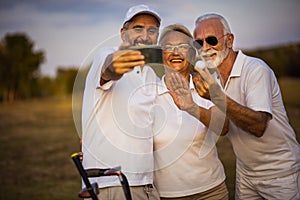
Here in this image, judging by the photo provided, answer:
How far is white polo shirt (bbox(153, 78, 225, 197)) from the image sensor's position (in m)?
3.13

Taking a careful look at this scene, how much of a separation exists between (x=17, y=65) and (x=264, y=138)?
1515 inches

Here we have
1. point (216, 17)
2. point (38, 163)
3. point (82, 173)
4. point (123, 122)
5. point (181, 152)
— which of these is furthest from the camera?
point (38, 163)

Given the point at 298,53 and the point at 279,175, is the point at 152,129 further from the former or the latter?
the point at 298,53

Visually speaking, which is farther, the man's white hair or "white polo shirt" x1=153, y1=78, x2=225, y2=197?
the man's white hair

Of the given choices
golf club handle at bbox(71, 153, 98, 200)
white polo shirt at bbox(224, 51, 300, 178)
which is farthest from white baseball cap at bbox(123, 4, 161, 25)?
golf club handle at bbox(71, 153, 98, 200)

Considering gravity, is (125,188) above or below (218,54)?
below

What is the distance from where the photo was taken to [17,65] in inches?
1524

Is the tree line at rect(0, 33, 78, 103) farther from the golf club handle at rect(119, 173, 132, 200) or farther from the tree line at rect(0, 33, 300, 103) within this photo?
the golf club handle at rect(119, 173, 132, 200)

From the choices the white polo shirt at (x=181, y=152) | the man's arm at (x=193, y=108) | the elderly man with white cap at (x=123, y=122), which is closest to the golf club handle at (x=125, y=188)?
the elderly man with white cap at (x=123, y=122)

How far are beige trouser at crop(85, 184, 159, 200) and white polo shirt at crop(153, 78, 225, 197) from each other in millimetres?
306

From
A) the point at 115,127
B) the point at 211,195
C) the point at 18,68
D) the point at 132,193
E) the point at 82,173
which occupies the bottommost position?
the point at 18,68

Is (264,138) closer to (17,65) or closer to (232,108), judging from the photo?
(232,108)

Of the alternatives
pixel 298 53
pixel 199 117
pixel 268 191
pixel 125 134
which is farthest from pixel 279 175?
pixel 298 53

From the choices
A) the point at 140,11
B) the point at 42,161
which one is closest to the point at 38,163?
the point at 42,161
